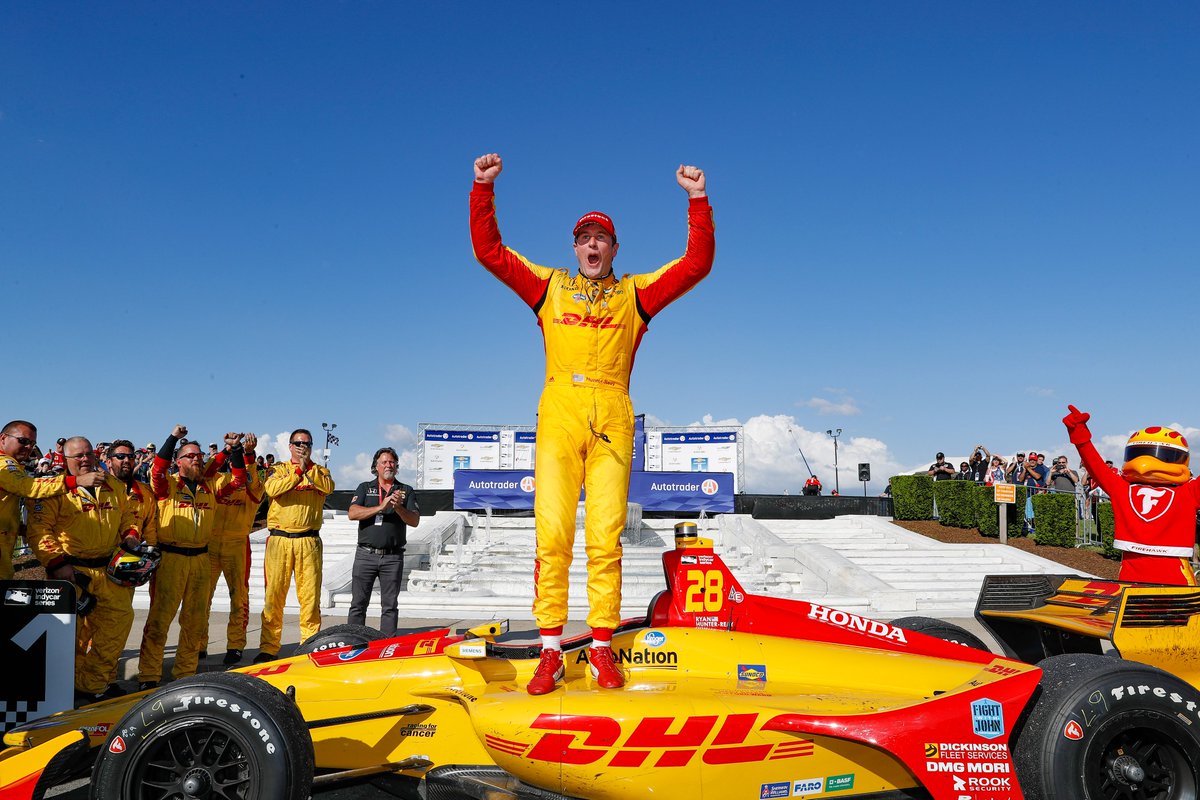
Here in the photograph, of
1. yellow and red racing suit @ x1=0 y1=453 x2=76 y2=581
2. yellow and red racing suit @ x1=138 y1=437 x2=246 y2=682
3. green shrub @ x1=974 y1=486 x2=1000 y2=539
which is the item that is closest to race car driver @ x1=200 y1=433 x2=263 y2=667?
yellow and red racing suit @ x1=138 y1=437 x2=246 y2=682

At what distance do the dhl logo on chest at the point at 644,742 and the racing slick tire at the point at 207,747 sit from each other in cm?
88

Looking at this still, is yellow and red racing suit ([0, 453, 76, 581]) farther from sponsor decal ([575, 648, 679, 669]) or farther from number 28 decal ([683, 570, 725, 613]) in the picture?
number 28 decal ([683, 570, 725, 613])

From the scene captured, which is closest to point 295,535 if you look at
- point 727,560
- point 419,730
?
point 419,730

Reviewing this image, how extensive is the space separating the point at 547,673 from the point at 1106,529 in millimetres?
15585

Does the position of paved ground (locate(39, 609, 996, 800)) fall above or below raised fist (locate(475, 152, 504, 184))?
below

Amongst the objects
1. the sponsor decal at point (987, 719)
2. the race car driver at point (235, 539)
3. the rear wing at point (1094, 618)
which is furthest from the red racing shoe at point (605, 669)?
the race car driver at point (235, 539)

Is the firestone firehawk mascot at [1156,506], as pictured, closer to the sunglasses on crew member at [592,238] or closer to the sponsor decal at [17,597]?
the sunglasses on crew member at [592,238]

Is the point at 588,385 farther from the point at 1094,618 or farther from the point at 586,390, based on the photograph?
the point at 1094,618

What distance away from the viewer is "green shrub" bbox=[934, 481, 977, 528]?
1930 cm

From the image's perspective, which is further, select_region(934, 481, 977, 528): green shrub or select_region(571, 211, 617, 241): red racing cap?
select_region(934, 481, 977, 528): green shrub

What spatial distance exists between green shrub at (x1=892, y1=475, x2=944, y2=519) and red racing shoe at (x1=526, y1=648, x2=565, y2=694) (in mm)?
20018

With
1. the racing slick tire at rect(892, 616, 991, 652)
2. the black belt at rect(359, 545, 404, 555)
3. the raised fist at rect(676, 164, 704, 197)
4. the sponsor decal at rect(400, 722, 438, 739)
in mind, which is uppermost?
the raised fist at rect(676, 164, 704, 197)

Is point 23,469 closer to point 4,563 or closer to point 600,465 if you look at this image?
point 4,563

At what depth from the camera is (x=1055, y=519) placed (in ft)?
53.7
